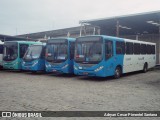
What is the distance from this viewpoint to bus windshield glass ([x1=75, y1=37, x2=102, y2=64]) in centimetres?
1420

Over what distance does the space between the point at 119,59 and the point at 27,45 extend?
882 cm

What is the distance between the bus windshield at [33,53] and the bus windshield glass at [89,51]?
4469 mm

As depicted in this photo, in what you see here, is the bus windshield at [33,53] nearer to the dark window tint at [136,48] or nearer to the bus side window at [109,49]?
the bus side window at [109,49]

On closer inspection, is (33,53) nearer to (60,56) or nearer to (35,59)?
(35,59)

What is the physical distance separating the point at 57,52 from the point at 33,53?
111 inches

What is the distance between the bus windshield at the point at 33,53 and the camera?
60.2ft

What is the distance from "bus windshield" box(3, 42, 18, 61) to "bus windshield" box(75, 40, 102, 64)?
23.1 feet

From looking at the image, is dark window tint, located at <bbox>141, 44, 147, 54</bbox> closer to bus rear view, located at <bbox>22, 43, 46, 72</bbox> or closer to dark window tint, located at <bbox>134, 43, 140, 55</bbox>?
dark window tint, located at <bbox>134, 43, 140, 55</bbox>

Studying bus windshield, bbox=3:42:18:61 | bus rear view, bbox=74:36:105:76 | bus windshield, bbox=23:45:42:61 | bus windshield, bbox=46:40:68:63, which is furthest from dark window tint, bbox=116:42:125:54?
bus windshield, bbox=3:42:18:61

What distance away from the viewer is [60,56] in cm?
1647

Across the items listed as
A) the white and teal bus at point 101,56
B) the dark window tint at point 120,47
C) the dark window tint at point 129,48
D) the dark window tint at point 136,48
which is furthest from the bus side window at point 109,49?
the dark window tint at point 136,48

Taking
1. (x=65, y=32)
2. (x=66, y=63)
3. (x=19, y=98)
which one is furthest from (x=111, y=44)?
(x=65, y=32)

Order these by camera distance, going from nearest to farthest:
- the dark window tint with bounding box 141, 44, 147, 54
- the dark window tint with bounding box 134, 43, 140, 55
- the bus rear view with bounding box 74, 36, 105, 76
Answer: the bus rear view with bounding box 74, 36, 105, 76 < the dark window tint with bounding box 134, 43, 140, 55 < the dark window tint with bounding box 141, 44, 147, 54

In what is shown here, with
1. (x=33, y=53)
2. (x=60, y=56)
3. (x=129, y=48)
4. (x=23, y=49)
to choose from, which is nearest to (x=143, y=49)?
(x=129, y=48)
